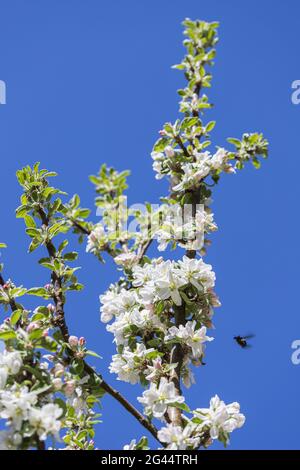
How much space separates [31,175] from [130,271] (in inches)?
37.3

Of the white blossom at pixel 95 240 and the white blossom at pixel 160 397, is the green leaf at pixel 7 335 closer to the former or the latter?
the white blossom at pixel 160 397

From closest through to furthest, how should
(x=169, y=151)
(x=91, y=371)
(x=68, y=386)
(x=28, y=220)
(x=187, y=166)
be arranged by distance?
(x=68, y=386) < (x=91, y=371) < (x=28, y=220) < (x=187, y=166) < (x=169, y=151)

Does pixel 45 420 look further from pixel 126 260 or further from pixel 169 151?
pixel 169 151

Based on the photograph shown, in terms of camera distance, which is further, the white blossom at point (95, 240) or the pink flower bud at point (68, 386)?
the white blossom at point (95, 240)

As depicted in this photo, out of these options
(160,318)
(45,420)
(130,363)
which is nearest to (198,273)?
(160,318)

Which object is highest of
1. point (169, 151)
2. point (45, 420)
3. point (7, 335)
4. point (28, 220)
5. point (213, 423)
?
point (169, 151)

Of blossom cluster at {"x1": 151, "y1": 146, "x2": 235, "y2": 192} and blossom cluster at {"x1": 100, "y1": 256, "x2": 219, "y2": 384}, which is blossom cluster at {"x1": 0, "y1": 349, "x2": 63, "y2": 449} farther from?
blossom cluster at {"x1": 151, "y1": 146, "x2": 235, "y2": 192}

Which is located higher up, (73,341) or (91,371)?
(73,341)

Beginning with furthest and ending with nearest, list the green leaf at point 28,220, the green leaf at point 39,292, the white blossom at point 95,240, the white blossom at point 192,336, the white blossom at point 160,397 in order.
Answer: the white blossom at point 95,240 → the green leaf at point 28,220 → the green leaf at point 39,292 → the white blossom at point 192,336 → the white blossom at point 160,397

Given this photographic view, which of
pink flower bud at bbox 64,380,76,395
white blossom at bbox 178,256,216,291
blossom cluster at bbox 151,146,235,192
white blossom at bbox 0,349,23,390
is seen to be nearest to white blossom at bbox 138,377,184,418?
pink flower bud at bbox 64,380,76,395

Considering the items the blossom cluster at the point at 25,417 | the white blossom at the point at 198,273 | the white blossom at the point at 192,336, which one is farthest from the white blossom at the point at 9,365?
the white blossom at the point at 198,273

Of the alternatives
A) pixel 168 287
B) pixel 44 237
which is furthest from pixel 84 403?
pixel 44 237

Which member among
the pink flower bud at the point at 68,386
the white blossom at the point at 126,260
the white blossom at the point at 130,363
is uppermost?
the white blossom at the point at 126,260

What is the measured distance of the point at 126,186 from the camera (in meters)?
5.24
